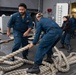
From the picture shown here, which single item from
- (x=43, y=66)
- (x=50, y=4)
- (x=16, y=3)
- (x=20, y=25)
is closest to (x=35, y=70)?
(x=43, y=66)

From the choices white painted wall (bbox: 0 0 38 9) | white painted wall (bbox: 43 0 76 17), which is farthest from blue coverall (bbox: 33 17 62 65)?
white painted wall (bbox: 0 0 38 9)

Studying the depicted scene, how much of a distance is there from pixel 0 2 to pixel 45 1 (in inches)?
130

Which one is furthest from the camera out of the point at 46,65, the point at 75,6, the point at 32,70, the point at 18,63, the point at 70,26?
the point at 75,6

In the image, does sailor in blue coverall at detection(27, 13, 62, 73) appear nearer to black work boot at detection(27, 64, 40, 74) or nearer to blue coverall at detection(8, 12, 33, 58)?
black work boot at detection(27, 64, 40, 74)

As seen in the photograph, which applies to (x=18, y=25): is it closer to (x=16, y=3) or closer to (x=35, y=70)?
(x=35, y=70)

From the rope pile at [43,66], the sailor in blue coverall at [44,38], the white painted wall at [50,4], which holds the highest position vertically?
the white painted wall at [50,4]

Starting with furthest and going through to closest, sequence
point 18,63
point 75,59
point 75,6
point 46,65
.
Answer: point 75,6
point 75,59
point 18,63
point 46,65

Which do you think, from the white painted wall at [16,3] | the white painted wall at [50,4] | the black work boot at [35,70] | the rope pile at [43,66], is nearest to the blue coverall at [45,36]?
the black work boot at [35,70]

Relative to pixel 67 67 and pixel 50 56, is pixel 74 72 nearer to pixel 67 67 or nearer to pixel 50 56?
pixel 67 67

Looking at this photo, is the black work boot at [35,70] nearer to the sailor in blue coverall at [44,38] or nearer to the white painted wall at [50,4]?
the sailor in blue coverall at [44,38]

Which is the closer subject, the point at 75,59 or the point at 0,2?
the point at 75,59

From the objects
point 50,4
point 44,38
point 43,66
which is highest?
point 50,4

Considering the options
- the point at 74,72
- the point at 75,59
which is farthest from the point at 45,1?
the point at 74,72

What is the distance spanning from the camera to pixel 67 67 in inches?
180
